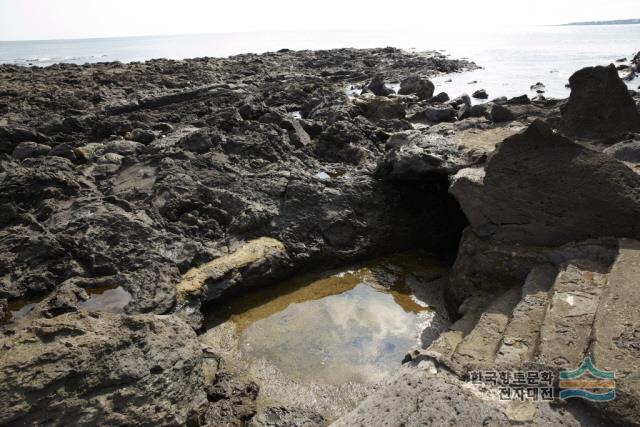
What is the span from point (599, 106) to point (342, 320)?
7350 millimetres

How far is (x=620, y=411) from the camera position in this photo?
3295 mm

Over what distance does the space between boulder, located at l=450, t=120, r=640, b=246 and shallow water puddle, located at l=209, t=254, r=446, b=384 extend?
5.00 ft

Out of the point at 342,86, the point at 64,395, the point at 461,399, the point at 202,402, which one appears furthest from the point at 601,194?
the point at 342,86

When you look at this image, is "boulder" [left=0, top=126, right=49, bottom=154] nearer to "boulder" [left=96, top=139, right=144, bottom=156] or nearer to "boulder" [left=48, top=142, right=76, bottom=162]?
"boulder" [left=48, top=142, right=76, bottom=162]

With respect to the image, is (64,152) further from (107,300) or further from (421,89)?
(421,89)

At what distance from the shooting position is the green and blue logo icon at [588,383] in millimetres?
3402

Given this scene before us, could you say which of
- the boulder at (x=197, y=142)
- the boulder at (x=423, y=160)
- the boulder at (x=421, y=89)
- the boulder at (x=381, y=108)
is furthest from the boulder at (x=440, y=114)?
the boulder at (x=197, y=142)

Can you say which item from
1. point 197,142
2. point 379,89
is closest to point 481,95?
point 379,89

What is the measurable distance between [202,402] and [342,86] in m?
26.8

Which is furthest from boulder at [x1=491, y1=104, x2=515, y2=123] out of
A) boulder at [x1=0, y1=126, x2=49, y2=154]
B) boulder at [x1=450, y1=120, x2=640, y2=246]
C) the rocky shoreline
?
boulder at [x1=0, y1=126, x2=49, y2=154]

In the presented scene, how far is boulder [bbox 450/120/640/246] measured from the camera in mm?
5727

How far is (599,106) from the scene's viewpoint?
945cm

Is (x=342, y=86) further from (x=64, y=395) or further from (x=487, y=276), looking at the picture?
(x=64, y=395)

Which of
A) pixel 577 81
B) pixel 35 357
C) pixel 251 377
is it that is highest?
pixel 577 81
